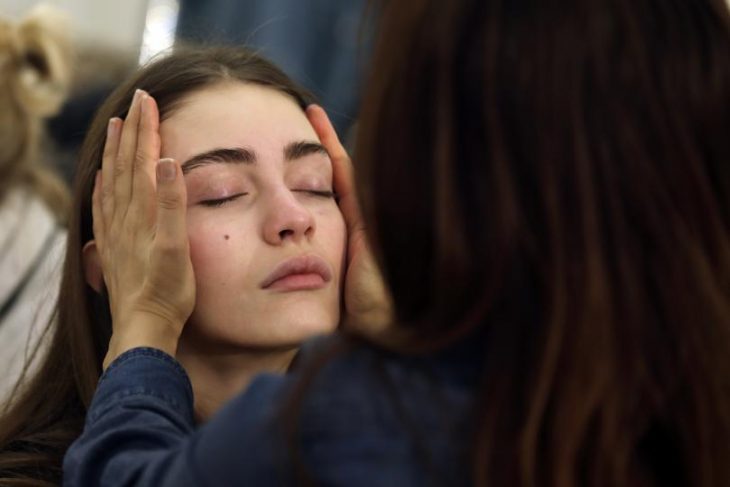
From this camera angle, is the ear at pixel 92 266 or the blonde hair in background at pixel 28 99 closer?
the ear at pixel 92 266

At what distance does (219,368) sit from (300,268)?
0.16m

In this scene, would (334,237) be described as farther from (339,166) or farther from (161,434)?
(161,434)

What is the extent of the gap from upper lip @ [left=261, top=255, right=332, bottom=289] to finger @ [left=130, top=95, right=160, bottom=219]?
0.14m

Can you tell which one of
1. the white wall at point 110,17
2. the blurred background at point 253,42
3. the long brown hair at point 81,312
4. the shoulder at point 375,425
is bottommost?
the white wall at point 110,17

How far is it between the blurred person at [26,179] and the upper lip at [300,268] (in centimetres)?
72

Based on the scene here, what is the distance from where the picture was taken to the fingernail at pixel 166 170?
1.33m

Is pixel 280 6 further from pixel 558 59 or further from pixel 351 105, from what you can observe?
pixel 558 59

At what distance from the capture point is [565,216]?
3.15ft

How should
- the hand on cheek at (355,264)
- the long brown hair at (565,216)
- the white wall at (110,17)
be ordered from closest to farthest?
the long brown hair at (565,216)
the hand on cheek at (355,264)
the white wall at (110,17)

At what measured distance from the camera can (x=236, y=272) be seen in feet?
4.51

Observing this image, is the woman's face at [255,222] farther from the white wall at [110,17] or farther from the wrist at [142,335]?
the white wall at [110,17]

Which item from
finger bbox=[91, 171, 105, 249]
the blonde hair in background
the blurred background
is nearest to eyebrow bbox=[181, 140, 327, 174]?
finger bbox=[91, 171, 105, 249]

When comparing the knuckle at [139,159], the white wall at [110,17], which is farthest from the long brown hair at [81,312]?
the white wall at [110,17]

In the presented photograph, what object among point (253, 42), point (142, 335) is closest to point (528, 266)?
point (142, 335)
